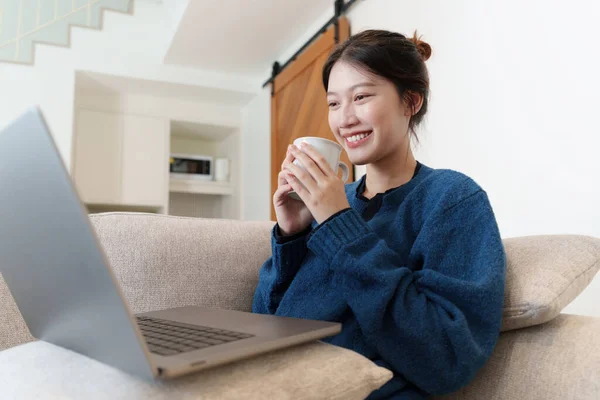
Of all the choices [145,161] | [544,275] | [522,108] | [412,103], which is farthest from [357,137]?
[145,161]

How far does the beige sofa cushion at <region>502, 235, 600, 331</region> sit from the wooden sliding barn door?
171cm

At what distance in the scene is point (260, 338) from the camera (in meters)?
0.53

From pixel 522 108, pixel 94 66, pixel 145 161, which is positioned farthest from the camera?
pixel 145 161

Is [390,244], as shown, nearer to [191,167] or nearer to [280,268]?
[280,268]

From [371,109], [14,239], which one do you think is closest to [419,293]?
[371,109]

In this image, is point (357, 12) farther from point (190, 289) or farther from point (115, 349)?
point (115, 349)

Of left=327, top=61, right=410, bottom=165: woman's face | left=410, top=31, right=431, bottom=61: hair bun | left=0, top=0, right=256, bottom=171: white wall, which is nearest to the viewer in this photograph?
left=327, top=61, right=410, bottom=165: woman's face

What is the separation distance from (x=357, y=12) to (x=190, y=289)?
201 cm

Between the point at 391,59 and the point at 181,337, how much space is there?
0.61 meters

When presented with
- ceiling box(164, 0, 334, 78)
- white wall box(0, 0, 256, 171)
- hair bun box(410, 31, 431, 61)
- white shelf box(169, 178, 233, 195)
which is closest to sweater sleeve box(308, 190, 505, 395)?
hair bun box(410, 31, 431, 61)

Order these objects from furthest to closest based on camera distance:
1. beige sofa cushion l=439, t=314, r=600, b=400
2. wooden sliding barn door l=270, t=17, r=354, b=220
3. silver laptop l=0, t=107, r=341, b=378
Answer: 1. wooden sliding barn door l=270, t=17, r=354, b=220
2. beige sofa cushion l=439, t=314, r=600, b=400
3. silver laptop l=0, t=107, r=341, b=378

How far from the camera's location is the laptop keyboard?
503 mm

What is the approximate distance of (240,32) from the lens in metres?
3.29

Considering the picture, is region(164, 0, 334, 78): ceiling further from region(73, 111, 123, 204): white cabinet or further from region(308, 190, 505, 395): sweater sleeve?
region(308, 190, 505, 395): sweater sleeve
